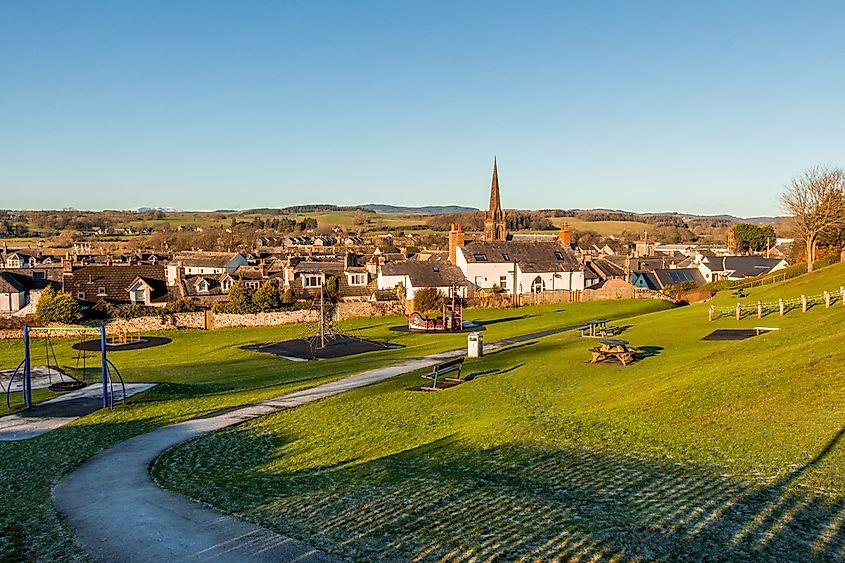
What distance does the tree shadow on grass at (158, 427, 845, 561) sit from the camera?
9828 millimetres

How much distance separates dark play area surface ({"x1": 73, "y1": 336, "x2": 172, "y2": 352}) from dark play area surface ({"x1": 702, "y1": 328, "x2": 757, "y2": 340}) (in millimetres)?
35215

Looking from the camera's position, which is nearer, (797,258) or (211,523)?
(211,523)

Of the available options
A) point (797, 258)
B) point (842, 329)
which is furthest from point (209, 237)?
point (842, 329)

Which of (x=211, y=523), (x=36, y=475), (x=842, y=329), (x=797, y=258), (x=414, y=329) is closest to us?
(x=211, y=523)

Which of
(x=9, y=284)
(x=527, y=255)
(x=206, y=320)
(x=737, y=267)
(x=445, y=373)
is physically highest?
(x=527, y=255)

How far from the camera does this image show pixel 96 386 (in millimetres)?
30172

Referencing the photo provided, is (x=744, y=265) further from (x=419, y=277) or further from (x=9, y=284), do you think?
(x=9, y=284)

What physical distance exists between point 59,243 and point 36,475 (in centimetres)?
Answer: 17484

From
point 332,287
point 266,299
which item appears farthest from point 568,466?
point 332,287

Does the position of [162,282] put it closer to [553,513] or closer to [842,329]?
[842,329]

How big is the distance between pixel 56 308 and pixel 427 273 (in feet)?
110

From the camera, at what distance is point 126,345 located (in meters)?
48.4

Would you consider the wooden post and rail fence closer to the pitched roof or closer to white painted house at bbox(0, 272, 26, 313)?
the pitched roof

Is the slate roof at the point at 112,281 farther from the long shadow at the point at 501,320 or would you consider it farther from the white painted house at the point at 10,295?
the long shadow at the point at 501,320
